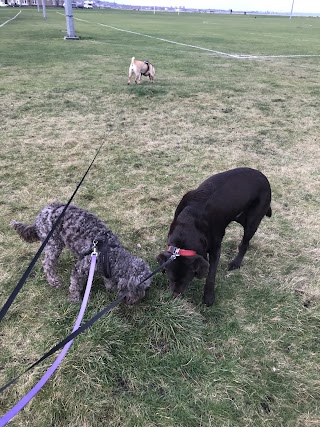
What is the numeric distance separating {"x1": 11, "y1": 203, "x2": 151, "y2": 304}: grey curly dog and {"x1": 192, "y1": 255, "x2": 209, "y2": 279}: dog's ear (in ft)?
1.70

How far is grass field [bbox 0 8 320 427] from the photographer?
2.47 m

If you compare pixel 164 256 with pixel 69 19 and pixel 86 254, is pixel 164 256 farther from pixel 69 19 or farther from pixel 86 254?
pixel 69 19

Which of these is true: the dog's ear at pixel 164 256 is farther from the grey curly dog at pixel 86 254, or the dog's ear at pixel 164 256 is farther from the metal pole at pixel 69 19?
the metal pole at pixel 69 19

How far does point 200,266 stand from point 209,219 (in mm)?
478

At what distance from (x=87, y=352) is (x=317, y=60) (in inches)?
700

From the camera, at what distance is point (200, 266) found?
107 inches

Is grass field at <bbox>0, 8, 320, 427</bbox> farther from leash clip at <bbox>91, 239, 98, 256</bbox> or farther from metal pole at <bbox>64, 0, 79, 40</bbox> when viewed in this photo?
metal pole at <bbox>64, 0, 79, 40</bbox>

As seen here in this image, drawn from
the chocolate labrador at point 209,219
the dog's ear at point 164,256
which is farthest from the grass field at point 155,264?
the dog's ear at point 164,256

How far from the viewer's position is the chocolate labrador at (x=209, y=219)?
2814mm

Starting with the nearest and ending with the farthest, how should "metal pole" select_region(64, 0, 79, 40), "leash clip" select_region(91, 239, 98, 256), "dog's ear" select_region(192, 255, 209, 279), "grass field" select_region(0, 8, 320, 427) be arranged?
"grass field" select_region(0, 8, 320, 427), "dog's ear" select_region(192, 255, 209, 279), "leash clip" select_region(91, 239, 98, 256), "metal pole" select_region(64, 0, 79, 40)

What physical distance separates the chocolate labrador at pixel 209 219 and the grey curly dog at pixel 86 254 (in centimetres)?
32

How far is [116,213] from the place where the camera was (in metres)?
4.61

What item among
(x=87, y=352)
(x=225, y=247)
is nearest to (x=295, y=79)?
(x=225, y=247)

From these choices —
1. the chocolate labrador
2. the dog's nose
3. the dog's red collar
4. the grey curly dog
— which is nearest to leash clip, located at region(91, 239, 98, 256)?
the grey curly dog
